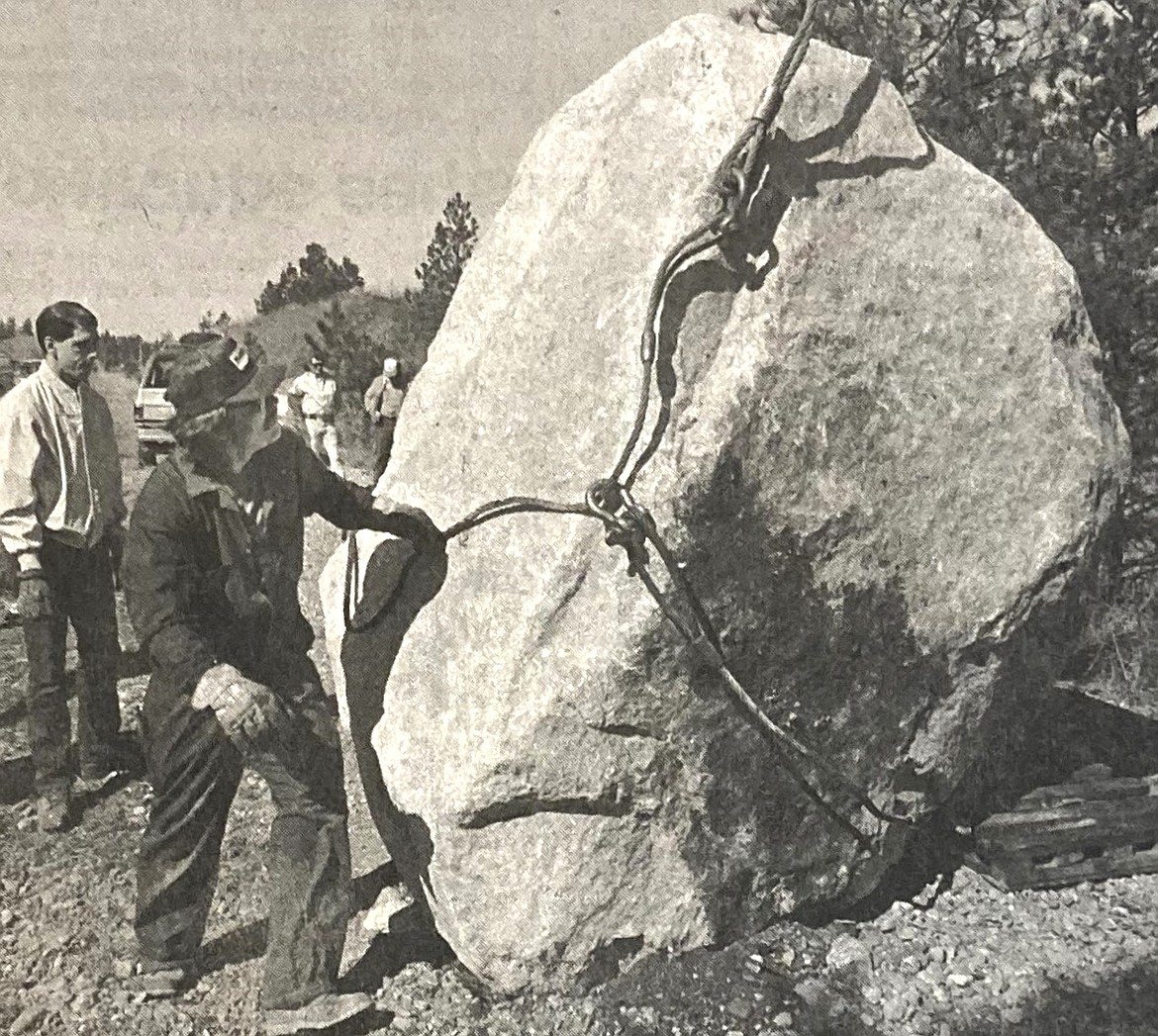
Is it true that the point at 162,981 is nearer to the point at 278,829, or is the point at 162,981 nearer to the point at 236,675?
the point at 278,829

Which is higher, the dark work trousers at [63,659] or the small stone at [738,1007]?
the dark work trousers at [63,659]

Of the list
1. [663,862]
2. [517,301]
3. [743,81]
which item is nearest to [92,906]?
[663,862]

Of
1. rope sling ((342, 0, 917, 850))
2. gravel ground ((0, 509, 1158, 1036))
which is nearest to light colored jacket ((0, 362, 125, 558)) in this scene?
gravel ground ((0, 509, 1158, 1036))

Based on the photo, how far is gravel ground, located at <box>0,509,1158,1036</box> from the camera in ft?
9.81

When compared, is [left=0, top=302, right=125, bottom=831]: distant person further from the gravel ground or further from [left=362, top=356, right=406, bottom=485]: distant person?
[left=362, top=356, right=406, bottom=485]: distant person

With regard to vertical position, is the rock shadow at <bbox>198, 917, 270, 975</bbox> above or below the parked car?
below

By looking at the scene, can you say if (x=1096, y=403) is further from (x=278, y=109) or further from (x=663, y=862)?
(x=278, y=109)

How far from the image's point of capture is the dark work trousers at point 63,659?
12.5ft

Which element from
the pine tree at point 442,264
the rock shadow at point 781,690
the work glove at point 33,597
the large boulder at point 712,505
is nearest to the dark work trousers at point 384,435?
the pine tree at point 442,264

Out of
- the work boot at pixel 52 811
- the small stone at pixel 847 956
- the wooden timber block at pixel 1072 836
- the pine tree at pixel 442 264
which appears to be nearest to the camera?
the small stone at pixel 847 956

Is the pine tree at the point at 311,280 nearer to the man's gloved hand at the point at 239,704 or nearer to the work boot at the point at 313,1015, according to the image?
the man's gloved hand at the point at 239,704

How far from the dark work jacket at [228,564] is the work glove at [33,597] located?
1222 mm

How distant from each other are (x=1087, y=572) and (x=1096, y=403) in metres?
0.46

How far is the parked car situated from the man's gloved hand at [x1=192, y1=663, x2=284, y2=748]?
54 centimetres
